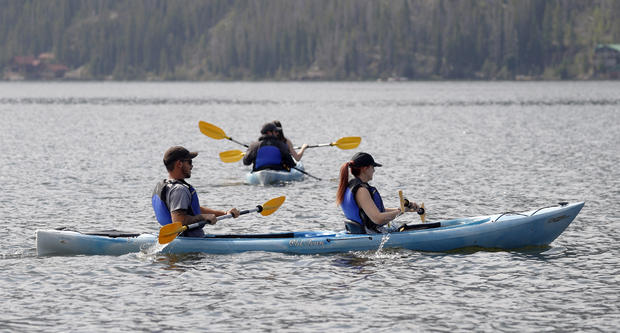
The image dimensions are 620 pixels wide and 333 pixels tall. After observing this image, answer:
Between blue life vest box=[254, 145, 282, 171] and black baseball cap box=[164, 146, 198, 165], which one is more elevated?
black baseball cap box=[164, 146, 198, 165]

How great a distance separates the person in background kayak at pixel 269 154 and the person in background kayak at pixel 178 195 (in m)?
11.6

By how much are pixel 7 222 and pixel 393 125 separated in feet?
173

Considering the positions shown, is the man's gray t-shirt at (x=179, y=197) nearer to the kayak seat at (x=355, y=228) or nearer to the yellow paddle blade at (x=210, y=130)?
the kayak seat at (x=355, y=228)

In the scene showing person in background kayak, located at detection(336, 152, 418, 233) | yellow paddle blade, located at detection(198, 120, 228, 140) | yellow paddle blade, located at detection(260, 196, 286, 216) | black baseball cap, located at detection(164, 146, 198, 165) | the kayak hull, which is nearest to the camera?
black baseball cap, located at detection(164, 146, 198, 165)

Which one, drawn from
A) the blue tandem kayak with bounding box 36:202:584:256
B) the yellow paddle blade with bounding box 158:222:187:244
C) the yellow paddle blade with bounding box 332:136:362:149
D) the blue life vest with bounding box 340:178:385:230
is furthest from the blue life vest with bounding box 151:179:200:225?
the yellow paddle blade with bounding box 332:136:362:149

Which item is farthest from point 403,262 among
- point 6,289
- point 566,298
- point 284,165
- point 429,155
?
point 429,155

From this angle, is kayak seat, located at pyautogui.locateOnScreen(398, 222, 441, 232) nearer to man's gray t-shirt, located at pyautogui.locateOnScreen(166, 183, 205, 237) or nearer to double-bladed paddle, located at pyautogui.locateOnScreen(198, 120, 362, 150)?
man's gray t-shirt, located at pyautogui.locateOnScreen(166, 183, 205, 237)

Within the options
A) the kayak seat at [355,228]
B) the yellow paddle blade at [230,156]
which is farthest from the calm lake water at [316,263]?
the yellow paddle blade at [230,156]

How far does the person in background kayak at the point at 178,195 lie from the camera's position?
15.5 m

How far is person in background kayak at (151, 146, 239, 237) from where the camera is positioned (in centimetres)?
1551

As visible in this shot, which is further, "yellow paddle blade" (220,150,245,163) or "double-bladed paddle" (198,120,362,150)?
"yellow paddle blade" (220,150,245,163)

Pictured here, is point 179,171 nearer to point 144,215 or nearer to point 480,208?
point 144,215

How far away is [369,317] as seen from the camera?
42.9ft

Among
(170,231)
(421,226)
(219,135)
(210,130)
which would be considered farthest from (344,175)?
(219,135)
